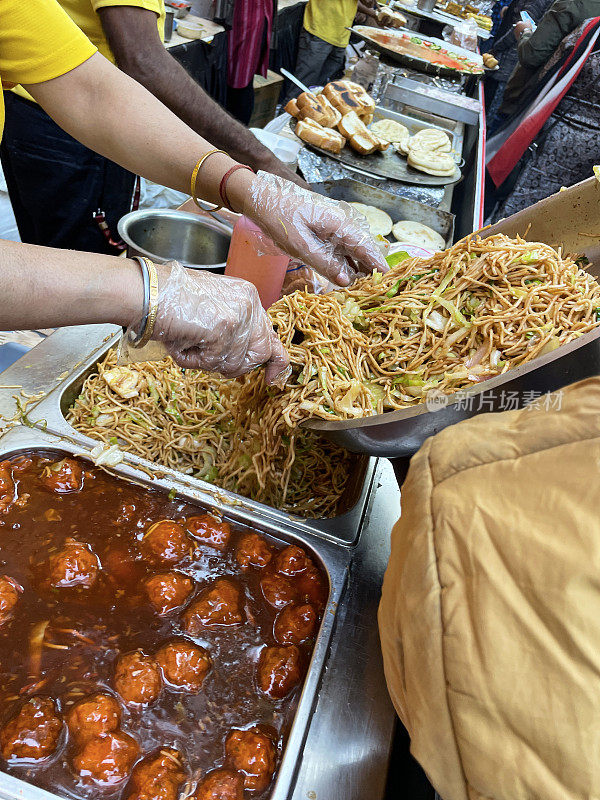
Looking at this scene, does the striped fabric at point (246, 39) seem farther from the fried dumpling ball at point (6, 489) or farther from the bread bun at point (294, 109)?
the fried dumpling ball at point (6, 489)

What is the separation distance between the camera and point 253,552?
1.64 meters

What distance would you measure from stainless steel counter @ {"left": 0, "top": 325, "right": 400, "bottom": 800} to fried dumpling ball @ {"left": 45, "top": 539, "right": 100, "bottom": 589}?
482mm

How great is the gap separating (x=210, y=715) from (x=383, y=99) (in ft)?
21.6

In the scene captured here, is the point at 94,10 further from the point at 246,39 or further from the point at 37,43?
the point at 246,39

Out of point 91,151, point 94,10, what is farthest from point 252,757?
point 91,151

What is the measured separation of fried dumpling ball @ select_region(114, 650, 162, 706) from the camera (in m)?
1.26

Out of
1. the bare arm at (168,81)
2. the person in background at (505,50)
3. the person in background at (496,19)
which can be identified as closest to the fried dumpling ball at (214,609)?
the bare arm at (168,81)

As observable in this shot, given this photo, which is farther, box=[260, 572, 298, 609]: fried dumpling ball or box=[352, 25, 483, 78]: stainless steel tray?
box=[352, 25, 483, 78]: stainless steel tray

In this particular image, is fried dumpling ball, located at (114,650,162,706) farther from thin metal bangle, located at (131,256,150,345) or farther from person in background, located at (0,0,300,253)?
person in background, located at (0,0,300,253)

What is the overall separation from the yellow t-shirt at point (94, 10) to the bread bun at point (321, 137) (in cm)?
169

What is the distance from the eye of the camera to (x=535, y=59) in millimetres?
7145

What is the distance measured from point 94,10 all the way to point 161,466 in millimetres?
2562

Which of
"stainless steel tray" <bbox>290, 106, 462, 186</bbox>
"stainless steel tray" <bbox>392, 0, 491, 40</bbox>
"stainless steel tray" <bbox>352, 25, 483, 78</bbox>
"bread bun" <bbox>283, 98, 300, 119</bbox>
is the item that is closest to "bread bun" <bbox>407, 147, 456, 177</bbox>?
"stainless steel tray" <bbox>290, 106, 462, 186</bbox>

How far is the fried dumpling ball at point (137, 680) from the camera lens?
126cm
